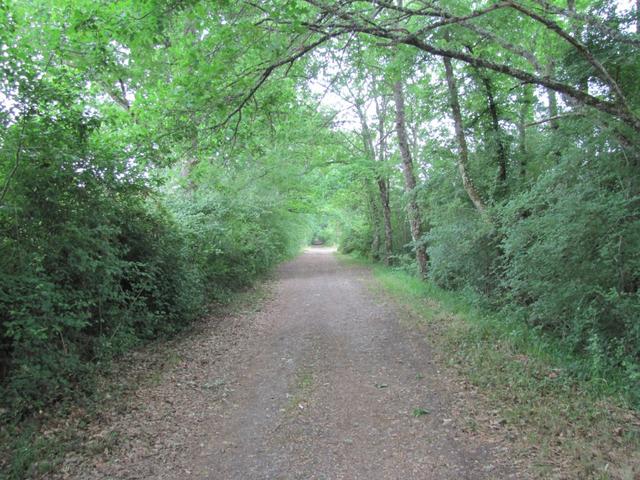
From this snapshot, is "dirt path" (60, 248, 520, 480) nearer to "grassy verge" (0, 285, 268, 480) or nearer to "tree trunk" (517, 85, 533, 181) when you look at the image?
"grassy verge" (0, 285, 268, 480)

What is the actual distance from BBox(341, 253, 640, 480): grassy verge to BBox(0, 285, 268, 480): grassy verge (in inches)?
181

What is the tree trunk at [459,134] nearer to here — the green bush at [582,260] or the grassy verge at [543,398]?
the green bush at [582,260]

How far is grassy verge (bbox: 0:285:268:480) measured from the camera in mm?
4012

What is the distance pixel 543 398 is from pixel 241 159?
8.86 m

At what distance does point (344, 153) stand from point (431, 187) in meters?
9.41

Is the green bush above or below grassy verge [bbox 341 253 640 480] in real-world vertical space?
above

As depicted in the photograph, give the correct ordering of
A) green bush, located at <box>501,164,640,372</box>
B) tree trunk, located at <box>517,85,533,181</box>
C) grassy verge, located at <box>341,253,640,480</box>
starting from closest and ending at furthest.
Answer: grassy verge, located at <box>341,253,640,480</box> → green bush, located at <box>501,164,640,372</box> → tree trunk, located at <box>517,85,533,181</box>

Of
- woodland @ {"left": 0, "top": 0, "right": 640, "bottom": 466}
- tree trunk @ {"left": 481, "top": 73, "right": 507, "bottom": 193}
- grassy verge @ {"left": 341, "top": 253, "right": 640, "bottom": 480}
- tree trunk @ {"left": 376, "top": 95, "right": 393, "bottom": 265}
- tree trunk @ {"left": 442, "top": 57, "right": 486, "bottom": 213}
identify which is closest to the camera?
grassy verge @ {"left": 341, "top": 253, "right": 640, "bottom": 480}

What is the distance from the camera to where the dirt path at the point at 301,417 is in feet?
13.0

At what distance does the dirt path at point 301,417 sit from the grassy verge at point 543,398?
428 mm

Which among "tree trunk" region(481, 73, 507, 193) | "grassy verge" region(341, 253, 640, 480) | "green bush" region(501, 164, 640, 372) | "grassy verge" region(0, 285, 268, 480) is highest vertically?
"tree trunk" region(481, 73, 507, 193)

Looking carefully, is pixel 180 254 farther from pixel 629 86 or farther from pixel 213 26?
pixel 629 86

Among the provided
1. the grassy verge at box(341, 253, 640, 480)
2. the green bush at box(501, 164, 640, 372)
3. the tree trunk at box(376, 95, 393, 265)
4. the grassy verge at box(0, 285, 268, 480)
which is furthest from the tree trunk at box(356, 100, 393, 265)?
the grassy verge at box(0, 285, 268, 480)

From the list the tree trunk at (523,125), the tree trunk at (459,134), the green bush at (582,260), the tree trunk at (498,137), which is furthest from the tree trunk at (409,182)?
the green bush at (582,260)
